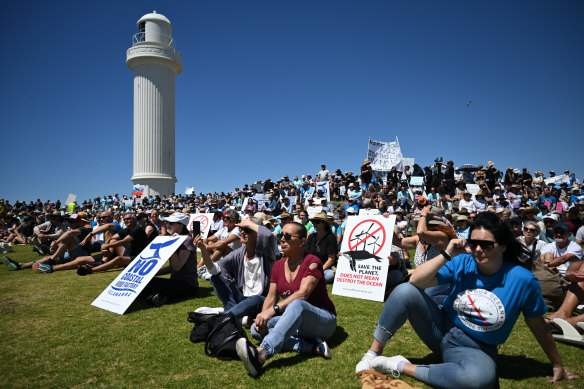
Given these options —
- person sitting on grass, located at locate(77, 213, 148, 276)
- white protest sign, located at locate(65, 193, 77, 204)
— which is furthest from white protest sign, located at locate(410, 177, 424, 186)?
white protest sign, located at locate(65, 193, 77, 204)

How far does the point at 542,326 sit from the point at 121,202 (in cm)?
3233

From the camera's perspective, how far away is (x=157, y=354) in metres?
3.68

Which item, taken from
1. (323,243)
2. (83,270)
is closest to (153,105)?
(83,270)

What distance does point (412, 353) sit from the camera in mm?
3689

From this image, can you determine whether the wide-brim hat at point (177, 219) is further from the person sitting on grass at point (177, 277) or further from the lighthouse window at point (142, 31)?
the lighthouse window at point (142, 31)

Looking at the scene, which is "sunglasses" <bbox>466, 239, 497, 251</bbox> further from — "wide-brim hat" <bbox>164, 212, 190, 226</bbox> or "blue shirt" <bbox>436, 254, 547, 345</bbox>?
"wide-brim hat" <bbox>164, 212, 190, 226</bbox>

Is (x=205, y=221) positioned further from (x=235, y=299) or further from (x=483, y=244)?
(x=483, y=244)

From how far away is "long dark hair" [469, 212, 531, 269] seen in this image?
285cm

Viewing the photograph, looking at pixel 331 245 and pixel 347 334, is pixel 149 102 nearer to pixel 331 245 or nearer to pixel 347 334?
pixel 331 245

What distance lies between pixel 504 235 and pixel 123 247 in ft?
28.4

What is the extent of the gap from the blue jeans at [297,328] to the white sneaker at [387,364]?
760 mm

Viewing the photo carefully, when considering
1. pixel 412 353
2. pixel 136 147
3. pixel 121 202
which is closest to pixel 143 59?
pixel 136 147

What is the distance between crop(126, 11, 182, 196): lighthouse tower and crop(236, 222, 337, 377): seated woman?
3417 centimetres

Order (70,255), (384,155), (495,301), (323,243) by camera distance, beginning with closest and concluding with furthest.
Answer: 1. (495,301)
2. (323,243)
3. (70,255)
4. (384,155)
